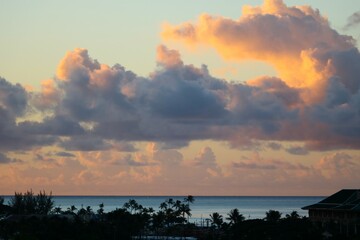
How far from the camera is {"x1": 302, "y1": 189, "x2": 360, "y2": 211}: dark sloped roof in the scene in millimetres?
151750

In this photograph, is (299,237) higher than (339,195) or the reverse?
the reverse

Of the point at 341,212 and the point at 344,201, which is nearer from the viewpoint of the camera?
the point at 341,212

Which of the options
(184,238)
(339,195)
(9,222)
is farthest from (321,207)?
(9,222)

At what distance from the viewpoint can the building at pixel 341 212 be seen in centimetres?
14762

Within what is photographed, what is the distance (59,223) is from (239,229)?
138 feet

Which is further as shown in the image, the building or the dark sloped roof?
the dark sloped roof

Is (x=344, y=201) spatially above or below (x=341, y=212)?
above

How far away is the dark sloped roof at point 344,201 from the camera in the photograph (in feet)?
498

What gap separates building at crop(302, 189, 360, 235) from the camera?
484ft

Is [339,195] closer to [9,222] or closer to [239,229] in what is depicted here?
[239,229]

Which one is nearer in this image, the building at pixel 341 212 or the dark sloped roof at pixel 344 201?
the building at pixel 341 212

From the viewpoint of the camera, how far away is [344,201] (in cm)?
15588

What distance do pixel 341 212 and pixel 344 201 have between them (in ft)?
12.5

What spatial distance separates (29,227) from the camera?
146 m
